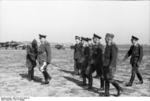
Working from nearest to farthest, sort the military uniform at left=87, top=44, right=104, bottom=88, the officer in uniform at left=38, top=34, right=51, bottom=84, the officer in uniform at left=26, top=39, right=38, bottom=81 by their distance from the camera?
the military uniform at left=87, top=44, right=104, bottom=88, the officer in uniform at left=38, top=34, right=51, bottom=84, the officer in uniform at left=26, top=39, right=38, bottom=81

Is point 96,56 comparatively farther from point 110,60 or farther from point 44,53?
point 44,53

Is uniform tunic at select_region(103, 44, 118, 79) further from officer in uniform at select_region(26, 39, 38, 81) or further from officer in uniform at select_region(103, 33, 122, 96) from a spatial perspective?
officer in uniform at select_region(26, 39, 38, 81)

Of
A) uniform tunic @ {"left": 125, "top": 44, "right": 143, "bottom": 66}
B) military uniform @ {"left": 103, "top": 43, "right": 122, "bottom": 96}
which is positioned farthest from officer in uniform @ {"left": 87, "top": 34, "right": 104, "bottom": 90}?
uniform tunic @ {"left": 125, "top": 44, "right": 143, "bottom": 66}

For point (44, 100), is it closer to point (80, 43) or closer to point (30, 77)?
point (30, 77)

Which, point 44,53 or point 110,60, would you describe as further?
point 44,53

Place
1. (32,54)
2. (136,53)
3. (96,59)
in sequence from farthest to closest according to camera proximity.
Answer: (32,54)
(136,53)
(96,59)

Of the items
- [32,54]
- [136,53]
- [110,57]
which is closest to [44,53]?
[32,54]

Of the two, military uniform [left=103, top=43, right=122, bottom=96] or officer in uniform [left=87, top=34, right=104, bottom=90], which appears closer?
military uniform [left=103, top=43, right=122, bottom=96]

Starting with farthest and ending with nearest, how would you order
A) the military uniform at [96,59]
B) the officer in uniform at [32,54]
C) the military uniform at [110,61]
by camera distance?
the officer in uniform at [32,54], the military uniform at [96,59], the military uniform at [110,61]

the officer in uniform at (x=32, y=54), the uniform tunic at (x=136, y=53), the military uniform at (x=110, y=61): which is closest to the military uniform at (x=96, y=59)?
the military uniform at (x=110, y=61)

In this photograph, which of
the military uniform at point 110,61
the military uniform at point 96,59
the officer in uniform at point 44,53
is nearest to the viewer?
the military uniform at point 110,61

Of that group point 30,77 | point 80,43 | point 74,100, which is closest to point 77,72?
point 80,43

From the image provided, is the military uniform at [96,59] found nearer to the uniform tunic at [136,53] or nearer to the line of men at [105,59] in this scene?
the line of men at [105,59]

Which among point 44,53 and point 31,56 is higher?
point 44,53
